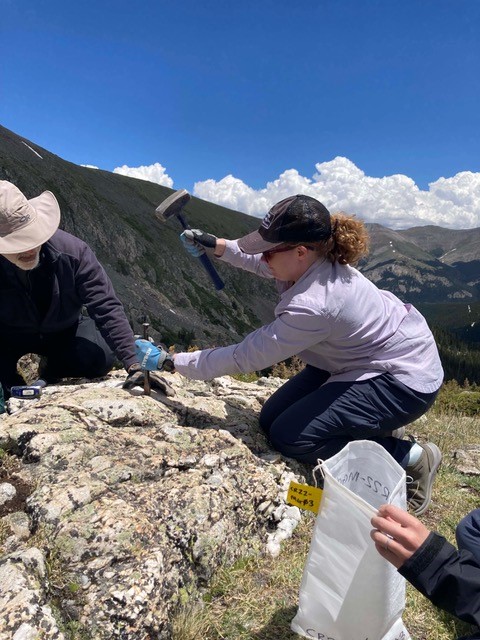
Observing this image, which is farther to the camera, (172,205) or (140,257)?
(140,257)

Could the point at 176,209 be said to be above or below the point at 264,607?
above

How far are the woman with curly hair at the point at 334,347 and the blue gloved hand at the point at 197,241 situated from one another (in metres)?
1.29

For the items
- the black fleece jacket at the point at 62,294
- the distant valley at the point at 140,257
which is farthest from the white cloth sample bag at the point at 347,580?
the distant valley at the point at 140,257

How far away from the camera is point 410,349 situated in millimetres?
4125

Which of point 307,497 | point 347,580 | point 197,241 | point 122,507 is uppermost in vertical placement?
point 197,241

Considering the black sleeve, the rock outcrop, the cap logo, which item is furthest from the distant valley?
the black sleeve

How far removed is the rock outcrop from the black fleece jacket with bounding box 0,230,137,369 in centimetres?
65

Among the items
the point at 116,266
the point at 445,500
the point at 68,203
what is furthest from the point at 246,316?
the point at 445,500

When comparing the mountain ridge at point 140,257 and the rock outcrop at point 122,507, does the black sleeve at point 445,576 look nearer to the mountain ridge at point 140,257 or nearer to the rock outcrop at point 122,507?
the rock outcrop at point 122,507

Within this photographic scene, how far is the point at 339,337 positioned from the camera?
12.9 ft

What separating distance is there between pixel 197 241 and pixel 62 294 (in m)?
1.62

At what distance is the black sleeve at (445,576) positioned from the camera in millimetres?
1972

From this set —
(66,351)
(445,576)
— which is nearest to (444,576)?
(445,576)

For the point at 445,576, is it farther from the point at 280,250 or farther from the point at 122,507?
the point at 280,250
